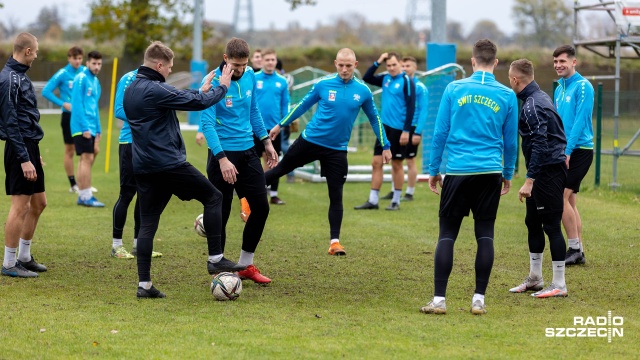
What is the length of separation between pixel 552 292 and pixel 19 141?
4851 millimetres

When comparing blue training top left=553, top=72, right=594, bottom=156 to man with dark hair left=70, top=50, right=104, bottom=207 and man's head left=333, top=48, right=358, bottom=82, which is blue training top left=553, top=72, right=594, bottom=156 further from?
man with dark hair left=70, top=50, right=104, bottom=207

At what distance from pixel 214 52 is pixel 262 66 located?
33.8 metres

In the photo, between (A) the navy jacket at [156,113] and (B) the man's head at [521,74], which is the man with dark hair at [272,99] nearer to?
(A) the navy jacket at [156,113]

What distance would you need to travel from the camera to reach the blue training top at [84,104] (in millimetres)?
12492

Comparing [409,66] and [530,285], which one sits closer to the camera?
[530,285]

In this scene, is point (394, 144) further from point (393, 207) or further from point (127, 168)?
point (127, 168)

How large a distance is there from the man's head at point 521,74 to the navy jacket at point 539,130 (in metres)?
0.05

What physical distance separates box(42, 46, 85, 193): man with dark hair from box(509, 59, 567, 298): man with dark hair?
26.2 feet

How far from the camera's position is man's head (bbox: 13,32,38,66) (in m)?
7.79

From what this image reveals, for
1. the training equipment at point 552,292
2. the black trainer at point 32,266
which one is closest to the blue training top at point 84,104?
the black trainer at point 32,266

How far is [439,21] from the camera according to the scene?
17109 millimetres

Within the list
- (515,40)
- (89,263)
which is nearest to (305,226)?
(89,263)

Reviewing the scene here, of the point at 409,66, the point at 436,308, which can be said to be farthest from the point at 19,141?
the point at 409,66

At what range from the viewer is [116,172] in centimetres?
1766
